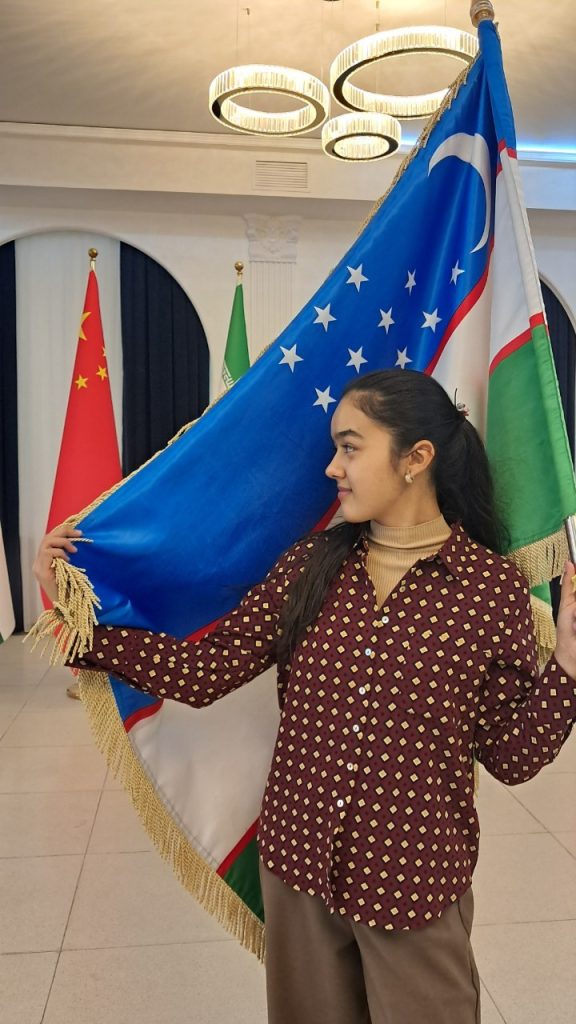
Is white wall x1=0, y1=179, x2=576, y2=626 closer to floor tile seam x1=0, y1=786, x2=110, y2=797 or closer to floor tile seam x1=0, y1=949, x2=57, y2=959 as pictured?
floor tile seam x1=0, y1=786, x2=110, y2=797

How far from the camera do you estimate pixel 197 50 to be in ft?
14.6

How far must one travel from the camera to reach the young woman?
1.12 metres

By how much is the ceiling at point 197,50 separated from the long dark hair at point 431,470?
11.7ft

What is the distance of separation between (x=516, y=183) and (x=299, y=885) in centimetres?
112

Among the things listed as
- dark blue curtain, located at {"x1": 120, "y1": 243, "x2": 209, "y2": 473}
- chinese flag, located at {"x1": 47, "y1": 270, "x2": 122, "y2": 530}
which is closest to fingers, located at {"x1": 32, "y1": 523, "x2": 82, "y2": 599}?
chinese flag, located at {"x1": 47, "y1": 270, "x2": 122, "y2": 530}

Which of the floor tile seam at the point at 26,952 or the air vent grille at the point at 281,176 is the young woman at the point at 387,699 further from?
the air vent grille at the point at 281,176

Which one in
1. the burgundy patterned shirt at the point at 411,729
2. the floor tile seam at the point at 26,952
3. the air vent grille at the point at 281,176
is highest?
the air vent grille at the point at 281,176

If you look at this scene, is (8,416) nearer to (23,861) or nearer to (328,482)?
(23,861)

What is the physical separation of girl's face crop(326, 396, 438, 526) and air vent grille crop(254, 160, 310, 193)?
5.07 meters

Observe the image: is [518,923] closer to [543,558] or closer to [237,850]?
[237,850]

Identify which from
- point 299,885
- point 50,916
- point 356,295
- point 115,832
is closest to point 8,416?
point 115,832

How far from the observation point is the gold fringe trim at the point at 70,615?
126cm

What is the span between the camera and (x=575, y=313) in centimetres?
664

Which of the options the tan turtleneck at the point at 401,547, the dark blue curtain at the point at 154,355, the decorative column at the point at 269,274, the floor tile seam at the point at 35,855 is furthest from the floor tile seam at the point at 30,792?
the decorative column at the point at 269,274
